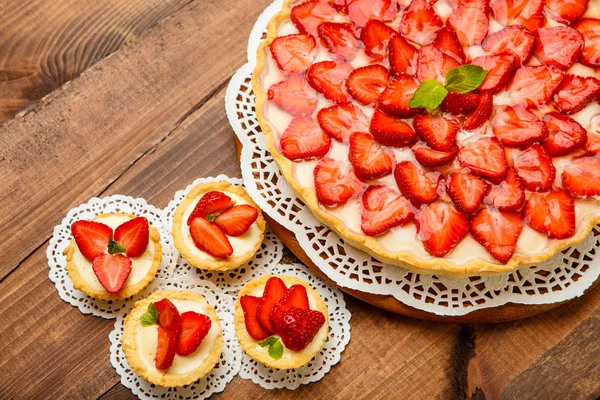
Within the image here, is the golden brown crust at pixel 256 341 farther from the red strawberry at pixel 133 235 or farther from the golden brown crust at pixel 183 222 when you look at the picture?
the red strawberry at pixel 133 235

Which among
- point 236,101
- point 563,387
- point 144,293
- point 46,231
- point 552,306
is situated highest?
point 236,101

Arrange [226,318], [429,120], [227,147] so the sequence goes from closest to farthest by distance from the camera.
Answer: [429,120]
[226,318]
[227,147]

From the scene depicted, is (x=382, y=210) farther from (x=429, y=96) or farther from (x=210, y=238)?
(x=210, y=238)

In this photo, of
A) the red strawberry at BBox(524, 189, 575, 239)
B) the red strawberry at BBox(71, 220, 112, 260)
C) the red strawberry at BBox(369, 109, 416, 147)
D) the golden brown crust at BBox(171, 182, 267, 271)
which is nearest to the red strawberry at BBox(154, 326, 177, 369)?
the golden brown crust at BBox(171, 182, 267, 271)

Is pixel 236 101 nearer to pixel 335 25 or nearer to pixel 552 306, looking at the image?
pixel 335 25

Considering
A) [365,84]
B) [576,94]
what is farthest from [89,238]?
[576,94]

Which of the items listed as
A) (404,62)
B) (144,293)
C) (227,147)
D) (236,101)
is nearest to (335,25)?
(404,62)

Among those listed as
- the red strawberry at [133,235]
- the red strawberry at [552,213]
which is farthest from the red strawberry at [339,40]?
the red strawberry at [133,235]
